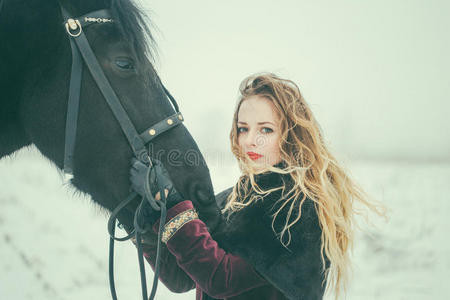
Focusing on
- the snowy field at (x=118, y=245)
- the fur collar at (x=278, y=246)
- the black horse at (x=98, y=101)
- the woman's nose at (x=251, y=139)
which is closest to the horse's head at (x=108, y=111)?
the black horse at (x=98, y=101)

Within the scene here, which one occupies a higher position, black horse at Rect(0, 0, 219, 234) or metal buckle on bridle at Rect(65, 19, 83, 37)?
metal buckle on bridle at Rect(65, 19, 83, 37)

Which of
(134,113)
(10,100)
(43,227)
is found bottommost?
(43,227)

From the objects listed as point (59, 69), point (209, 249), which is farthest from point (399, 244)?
point (59, 69)

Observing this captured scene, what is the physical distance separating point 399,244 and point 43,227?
402 cm

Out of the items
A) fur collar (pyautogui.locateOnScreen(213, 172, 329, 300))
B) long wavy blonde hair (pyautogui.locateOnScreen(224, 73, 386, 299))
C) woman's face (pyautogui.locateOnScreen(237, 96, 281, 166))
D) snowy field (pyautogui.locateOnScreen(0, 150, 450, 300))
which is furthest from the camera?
snowy field (pyautogui.locateOnScreen(0, 150, 450, 300))

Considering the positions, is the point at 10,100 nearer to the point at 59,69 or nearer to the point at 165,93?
the point at 59,69

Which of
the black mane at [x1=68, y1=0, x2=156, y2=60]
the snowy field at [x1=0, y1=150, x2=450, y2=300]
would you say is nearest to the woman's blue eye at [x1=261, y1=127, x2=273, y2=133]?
the black mane at [x1=68, y1=0, x2=156, y2=60]

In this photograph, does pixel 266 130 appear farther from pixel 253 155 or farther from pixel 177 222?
pixel 177 222

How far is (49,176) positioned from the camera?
3.97 metres

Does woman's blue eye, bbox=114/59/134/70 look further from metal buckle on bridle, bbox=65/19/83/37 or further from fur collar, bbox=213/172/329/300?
fur collar, bbox=213/172/329/300

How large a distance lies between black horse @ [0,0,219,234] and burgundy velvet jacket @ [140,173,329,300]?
98 millimetres

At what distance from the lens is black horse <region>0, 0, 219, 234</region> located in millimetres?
1055

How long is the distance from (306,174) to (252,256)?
16.1 inches

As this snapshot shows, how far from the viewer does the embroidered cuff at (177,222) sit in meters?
1.00
